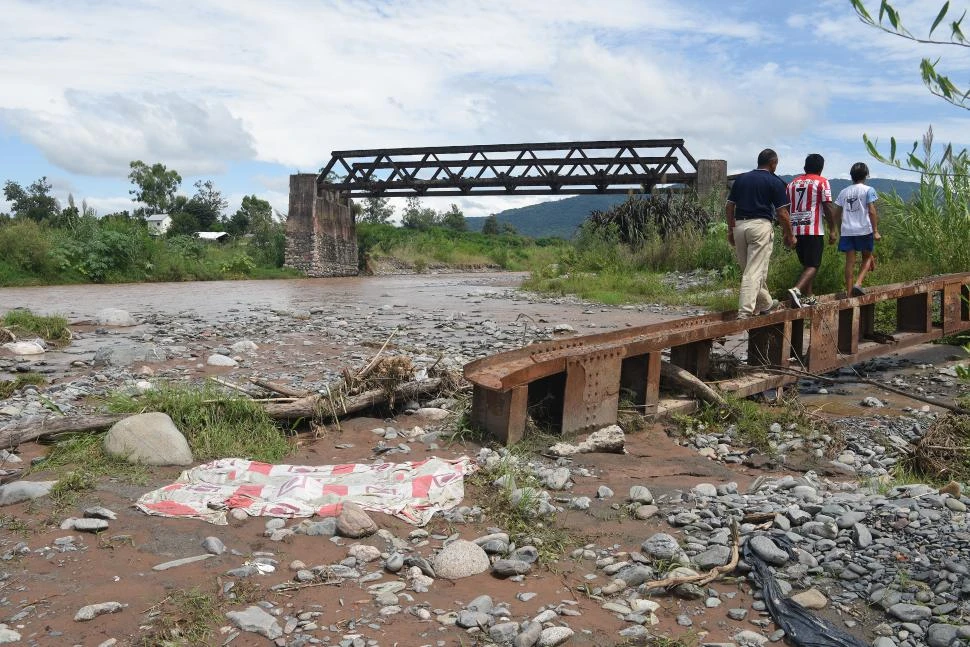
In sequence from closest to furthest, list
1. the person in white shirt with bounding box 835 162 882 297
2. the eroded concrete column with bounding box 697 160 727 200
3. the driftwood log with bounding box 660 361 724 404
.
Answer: the driftwood log with bounding box 660 361 724 404, the person in white shirt with bounding box 835 162 882 297, the eroded concrete column with bounding box 697 160 727 200

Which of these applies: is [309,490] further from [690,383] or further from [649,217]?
[649,217]

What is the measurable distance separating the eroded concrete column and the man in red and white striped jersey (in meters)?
13.8

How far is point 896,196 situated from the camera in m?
10.6

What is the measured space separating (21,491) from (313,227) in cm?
2309

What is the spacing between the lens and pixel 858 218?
782cm

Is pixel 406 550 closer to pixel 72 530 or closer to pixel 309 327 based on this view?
pixel 72 530

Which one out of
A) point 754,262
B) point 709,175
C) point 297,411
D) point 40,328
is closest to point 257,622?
point 297,411

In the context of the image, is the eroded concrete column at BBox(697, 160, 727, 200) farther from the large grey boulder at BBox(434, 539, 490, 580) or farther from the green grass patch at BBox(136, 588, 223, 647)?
the green grass patch at BBox(136, 588, 223, 647)

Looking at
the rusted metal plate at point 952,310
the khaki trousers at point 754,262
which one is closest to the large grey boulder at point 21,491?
the khaki trousers at point 754,262

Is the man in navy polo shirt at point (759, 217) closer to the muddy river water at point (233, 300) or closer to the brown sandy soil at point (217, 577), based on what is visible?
the brown sandy soil at point (217, 577)

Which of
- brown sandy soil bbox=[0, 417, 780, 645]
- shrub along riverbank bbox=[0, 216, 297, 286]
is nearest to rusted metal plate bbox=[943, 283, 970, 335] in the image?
brown sandy soil bbox=[0, 417, 780, 645]

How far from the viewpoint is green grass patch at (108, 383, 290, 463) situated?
4.26m

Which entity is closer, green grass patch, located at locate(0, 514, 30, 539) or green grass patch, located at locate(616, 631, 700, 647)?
green grass patch, located at locate(616, 631, 700, 647)

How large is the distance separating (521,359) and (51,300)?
1267 cm
